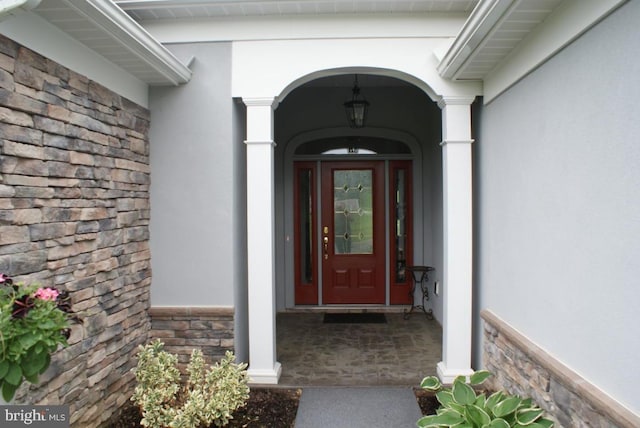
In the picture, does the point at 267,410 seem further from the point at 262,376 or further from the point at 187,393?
the point at 187,393

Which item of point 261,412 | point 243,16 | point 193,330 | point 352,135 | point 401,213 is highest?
point 243,16

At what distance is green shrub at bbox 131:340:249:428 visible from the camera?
8.73ft

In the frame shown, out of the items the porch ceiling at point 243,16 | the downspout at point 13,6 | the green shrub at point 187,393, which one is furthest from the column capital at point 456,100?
the downspout at point 13,6

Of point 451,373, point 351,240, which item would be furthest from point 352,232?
point 451,373

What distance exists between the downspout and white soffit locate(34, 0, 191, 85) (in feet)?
0.99

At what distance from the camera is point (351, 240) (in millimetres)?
5797

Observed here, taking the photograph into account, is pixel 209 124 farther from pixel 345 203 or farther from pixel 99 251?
pixel 345 203

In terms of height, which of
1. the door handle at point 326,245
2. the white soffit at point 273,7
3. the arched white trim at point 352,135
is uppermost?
the white soffit at point 273,7

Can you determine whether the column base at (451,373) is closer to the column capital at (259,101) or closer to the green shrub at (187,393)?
the green shrub at (187,393)

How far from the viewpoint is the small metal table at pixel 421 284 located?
5395 millimetres

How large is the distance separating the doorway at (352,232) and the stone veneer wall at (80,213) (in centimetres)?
266

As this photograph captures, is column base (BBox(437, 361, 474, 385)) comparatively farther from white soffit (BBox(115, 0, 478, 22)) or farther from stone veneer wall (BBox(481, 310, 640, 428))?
white soffit (BBox(115, 0, 478, 22))

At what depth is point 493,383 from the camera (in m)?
3.20

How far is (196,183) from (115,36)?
1.27 m
